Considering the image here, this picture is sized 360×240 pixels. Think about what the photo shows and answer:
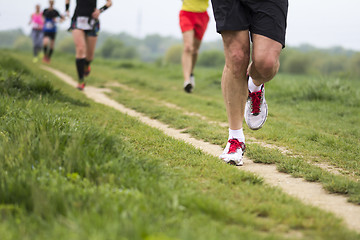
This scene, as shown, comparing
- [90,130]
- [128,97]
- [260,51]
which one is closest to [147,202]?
[90,130]

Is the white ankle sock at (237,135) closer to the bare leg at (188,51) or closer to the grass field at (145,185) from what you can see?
the grass field at (145,185)

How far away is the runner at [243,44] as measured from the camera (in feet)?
9.24

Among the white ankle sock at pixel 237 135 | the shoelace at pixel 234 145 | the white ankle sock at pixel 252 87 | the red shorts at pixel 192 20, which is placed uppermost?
the red shorts at pixel 192 20

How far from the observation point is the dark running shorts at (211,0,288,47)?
9.20ft

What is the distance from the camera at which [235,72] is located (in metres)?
3.06

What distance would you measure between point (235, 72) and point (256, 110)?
0.57 metres

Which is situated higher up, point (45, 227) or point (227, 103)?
point (227, 103)

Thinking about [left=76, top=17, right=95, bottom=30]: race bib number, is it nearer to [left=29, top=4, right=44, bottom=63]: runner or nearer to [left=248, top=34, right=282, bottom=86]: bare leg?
[left=248, top=34, right=282, bottom=86]: bare leg

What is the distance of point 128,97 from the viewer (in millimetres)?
6832

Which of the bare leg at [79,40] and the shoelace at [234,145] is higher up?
the bare leg at [79,40]

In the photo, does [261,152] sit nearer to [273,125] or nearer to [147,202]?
[273,125]

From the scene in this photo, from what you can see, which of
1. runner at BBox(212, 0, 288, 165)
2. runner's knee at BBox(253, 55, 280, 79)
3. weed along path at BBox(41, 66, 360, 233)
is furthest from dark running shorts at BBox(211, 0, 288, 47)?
weed along path at BBox(41, 66, 360, 233)

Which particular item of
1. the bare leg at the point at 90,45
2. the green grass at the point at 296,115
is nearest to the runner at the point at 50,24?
the green grass at the point at 296,115

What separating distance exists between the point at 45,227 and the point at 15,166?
698mm
